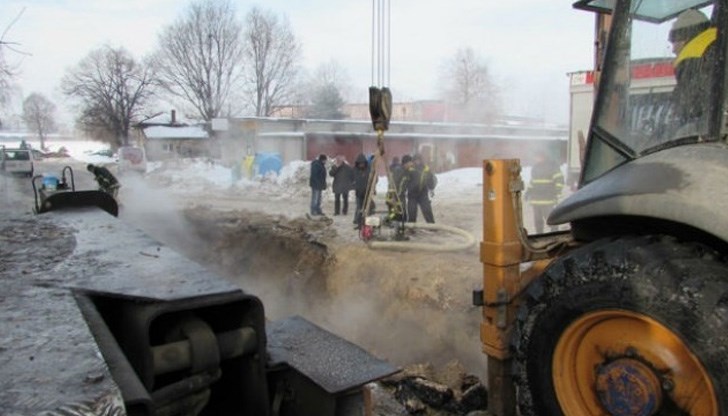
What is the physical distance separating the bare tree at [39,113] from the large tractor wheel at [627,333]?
96132mm

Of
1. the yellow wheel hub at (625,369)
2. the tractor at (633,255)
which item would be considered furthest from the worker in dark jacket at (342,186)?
the yellow wheel hub at (625,369)

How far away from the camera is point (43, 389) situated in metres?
1.46

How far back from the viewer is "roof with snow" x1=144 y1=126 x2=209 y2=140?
5021cm

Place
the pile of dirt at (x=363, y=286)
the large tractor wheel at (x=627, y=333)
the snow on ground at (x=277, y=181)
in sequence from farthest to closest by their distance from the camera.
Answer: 1. the snow on ground at (x=277, y=181)
2. the pile of dirt at (x=363, y=286)
3. the large tractor wheel at (x=627, y=333)

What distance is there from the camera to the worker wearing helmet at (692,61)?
280 centimetres

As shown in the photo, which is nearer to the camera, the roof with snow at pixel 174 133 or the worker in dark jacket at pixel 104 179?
the worker in dark jacket at pixel 104 179

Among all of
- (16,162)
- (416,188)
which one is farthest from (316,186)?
(16,162)

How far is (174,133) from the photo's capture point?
50.7 meters

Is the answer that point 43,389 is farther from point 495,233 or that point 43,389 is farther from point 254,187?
point 254,187

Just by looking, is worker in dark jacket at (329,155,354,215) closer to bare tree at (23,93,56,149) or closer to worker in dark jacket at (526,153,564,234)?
worker in dark jacket at (526,153,564,234)

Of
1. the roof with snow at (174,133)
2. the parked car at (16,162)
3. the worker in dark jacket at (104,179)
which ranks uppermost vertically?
the roof with snow at (174,133)

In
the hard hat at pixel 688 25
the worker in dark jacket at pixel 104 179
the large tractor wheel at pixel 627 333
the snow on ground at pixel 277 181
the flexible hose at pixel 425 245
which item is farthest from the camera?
the snow on ground at pixel 277 181

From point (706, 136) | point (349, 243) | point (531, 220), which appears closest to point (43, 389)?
point (706, 136)

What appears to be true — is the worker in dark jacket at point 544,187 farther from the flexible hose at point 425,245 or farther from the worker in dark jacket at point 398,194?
the worker in dark jacket at point 398,194
